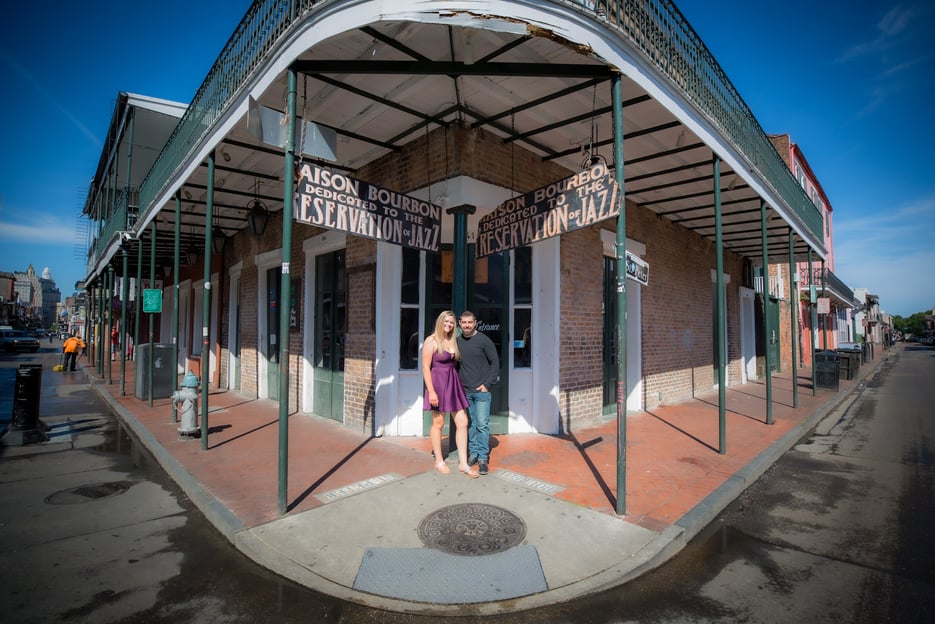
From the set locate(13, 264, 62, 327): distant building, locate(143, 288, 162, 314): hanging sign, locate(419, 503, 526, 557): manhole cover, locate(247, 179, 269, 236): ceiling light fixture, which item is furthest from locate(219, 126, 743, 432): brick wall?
locate(13, 264, 62, 327): distant building

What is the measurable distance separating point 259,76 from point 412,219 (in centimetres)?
217

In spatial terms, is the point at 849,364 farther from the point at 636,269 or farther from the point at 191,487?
the point at 191,487

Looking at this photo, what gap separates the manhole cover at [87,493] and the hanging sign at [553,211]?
15.7 ft

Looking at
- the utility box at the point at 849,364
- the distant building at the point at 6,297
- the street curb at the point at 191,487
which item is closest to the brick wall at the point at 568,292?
the street curb at the point at 191,487

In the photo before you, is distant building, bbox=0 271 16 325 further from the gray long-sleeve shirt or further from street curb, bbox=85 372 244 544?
the gray long-sleeve shirt

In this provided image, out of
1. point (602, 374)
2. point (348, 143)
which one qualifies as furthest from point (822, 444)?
point (348, 143)

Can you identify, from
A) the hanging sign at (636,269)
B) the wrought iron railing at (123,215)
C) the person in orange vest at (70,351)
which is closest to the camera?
the hanging sign at (636,269)

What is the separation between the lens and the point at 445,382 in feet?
16.8

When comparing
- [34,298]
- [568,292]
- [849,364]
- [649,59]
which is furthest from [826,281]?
[34,298]

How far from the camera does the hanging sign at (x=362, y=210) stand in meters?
4.14

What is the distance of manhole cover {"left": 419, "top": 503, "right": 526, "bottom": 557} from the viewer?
354 centimetres

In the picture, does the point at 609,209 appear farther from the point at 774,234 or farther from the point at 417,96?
the point at 774,234

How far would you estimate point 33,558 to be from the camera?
11.4ft

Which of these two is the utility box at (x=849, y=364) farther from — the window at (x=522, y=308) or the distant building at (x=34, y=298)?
the distant building at (x=34, y=298)
